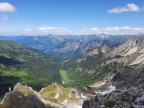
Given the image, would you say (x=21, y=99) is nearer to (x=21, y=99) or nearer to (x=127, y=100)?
(x=21, y=99)

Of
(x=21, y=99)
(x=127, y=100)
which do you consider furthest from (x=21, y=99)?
(x=127, y=100)

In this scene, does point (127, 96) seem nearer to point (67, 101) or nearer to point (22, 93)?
point (22, 93)

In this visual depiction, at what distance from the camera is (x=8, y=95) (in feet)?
318

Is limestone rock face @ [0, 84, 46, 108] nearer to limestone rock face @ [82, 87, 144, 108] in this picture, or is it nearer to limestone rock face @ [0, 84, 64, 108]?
limestone rock face @ [0, 84, 64, 108]

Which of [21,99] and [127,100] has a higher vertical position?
[127,100]

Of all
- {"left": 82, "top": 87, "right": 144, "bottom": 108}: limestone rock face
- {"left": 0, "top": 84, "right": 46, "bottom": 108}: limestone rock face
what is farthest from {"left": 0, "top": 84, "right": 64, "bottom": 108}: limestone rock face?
{"left": 82, "top": 87, "right": 144, "bottom": 108}: limestone rock face

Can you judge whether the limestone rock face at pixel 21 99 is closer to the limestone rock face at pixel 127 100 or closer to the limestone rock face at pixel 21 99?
the limestone rock face at pixel 21 99

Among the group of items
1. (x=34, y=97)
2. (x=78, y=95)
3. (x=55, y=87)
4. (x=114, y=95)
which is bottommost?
(x=78, y=95)

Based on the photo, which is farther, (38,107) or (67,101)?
(67,101)

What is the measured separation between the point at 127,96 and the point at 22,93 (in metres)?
59.9

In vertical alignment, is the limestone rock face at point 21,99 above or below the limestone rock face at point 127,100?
below

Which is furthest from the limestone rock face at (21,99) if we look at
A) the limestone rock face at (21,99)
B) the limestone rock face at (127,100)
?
the limestone rock face at (127,100)

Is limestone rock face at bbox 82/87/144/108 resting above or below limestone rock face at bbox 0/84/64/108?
above

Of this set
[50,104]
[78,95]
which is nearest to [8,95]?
[50,104]
